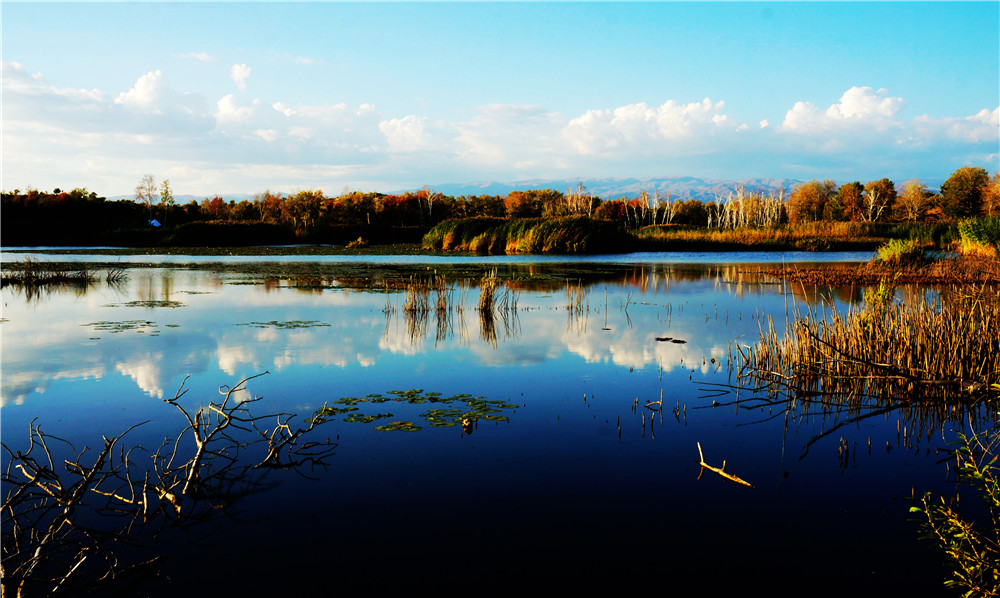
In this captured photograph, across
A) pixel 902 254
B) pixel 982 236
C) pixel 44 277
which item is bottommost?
pixel 44 277

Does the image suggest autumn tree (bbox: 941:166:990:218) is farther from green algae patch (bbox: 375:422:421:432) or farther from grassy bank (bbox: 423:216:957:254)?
green algae patch (bbox: 375:422:421:432)

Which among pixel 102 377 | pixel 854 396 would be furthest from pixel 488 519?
pixel 102 377

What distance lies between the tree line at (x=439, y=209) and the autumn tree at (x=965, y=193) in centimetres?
9

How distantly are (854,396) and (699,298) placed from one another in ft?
31.0

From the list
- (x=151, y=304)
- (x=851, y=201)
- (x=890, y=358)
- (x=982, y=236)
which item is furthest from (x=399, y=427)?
(x=851, y=201)

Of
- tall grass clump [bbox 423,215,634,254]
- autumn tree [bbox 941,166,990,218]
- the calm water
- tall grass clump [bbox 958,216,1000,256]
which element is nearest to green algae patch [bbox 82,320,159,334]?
the calm water

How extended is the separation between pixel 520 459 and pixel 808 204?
77773 mm

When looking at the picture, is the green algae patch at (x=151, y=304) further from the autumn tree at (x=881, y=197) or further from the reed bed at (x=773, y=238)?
the autumn tree at (x=881, y=197)

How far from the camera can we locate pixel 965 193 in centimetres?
6625

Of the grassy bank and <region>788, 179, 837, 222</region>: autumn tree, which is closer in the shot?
the grassy bank

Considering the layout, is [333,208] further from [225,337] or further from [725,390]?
[725,390]

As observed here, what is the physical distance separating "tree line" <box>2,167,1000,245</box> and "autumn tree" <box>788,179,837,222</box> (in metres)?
0.15

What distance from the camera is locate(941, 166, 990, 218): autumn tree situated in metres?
66.4

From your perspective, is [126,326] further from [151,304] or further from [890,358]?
[890,358]
